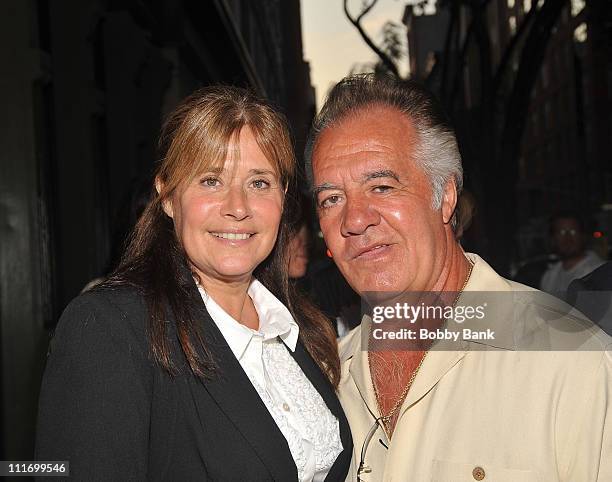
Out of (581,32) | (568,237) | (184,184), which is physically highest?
(581,32)

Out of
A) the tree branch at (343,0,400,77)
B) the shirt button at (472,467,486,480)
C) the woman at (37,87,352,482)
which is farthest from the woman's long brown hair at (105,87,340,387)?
the tree branch at (343,0,400,77)

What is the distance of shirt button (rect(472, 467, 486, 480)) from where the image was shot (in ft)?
6.88

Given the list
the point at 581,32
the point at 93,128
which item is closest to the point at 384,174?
the point at 93,128

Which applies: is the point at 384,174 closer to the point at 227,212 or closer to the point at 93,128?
the point at 227,212

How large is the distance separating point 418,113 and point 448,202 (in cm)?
34

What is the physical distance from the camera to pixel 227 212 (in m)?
2.41

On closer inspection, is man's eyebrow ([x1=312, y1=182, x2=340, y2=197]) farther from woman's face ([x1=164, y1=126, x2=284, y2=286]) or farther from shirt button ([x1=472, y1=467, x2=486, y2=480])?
shirt button ([x1=472, y1=467, x2=486, y2=480])

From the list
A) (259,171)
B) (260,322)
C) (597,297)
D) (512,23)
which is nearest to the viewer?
(597,297)

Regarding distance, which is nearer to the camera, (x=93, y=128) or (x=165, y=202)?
(x=165, y=202)

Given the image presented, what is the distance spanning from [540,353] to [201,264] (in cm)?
114

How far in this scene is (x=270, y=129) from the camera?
2.51 meters

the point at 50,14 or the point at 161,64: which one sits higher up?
the point at 161,64

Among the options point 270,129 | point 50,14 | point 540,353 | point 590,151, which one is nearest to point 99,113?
point 50,14

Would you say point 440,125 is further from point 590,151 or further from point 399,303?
point 590,151
